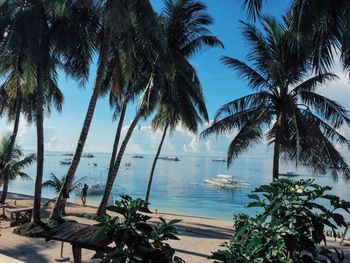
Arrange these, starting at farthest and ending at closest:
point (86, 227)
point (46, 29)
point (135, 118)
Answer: point (135, 118) → point (46, 29) → point (86, 227)

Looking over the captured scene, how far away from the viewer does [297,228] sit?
2.91 metres

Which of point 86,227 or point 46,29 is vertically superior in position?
point 46,29

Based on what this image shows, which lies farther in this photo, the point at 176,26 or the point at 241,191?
the point at 241,191

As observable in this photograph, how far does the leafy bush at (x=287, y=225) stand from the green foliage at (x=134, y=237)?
551 millimetres

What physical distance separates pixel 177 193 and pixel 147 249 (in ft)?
193

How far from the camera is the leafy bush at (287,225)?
9.50ft

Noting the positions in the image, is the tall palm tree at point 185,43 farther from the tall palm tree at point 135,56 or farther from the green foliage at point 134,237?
the green foliage at point 134,237

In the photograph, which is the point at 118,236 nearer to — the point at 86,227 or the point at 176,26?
the point at 86,227

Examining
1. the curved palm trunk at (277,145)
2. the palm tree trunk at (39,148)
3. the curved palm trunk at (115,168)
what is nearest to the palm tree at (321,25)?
the curved palm trunk at (277,145)

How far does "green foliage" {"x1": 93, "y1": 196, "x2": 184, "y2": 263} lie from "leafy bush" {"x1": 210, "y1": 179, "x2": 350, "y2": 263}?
1.81 feet

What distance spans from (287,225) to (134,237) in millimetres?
1308

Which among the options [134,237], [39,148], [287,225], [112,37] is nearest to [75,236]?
[134,237]

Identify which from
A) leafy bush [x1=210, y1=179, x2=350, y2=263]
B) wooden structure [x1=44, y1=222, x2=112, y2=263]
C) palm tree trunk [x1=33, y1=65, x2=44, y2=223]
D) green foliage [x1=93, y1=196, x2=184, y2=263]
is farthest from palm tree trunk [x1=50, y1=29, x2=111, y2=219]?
leafy bush [x1=210, y1=179, x2=350, y2=263]

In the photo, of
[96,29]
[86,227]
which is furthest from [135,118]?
[86,227]
